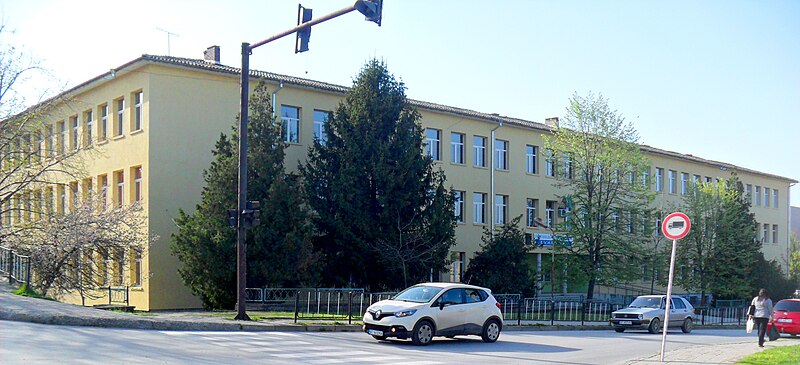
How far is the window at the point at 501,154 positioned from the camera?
159 feet

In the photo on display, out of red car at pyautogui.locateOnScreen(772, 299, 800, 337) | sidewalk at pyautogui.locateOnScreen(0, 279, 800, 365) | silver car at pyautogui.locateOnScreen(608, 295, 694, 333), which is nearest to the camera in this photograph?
sidewalk at pyautogui.locateOnScreen(0, 279, 800, 365)

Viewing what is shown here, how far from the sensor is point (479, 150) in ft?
156

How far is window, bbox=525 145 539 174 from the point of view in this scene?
1998 inches

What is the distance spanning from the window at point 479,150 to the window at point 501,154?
0.95 m

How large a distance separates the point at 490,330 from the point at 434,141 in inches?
999

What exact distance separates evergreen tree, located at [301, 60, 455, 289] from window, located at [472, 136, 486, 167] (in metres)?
12.9

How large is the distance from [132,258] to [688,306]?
22109mm

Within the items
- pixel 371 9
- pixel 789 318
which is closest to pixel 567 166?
pixel 789 318

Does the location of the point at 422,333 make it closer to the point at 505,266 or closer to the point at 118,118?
the point at 505,266

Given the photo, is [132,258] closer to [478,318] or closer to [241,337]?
[241,337]

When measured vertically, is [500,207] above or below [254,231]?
above

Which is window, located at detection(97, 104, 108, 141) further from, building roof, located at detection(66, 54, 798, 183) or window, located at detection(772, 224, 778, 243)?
window, located at detection(772, 224, 778, 243)


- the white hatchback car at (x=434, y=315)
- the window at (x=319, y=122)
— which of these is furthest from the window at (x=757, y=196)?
the white hatchback car at (x=434, y=315)

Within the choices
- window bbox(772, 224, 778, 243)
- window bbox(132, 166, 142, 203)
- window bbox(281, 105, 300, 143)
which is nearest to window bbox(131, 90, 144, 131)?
window bbox(132, 166, 142, 203)
